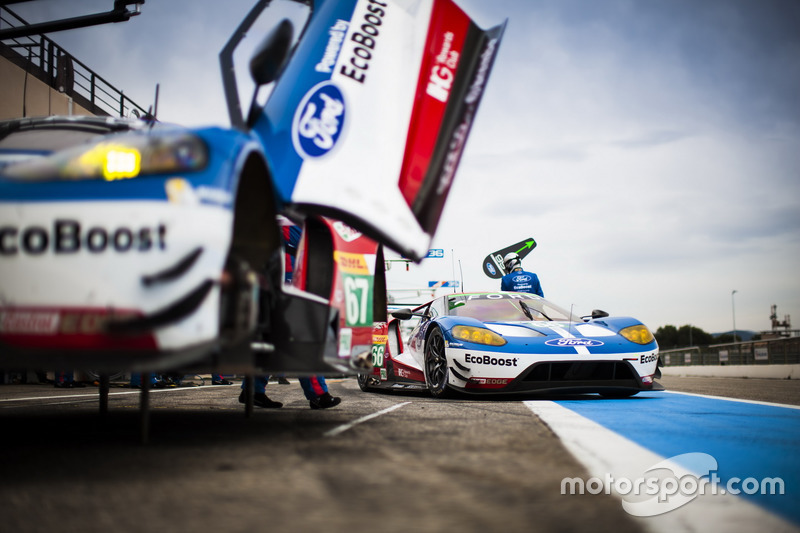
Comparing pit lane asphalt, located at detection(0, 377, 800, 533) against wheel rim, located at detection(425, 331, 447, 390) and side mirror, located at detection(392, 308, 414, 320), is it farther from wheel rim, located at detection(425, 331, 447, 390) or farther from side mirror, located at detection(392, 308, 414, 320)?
side mirror, located at detection(392, 308, 414, 320)

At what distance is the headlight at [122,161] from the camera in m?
2.35

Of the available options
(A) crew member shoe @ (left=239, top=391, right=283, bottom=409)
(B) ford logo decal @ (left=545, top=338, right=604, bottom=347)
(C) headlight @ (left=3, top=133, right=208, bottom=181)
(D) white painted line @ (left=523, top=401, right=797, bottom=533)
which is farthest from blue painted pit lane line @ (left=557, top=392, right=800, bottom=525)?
(A) crew member shoe @ (left=239, top=391, right=283, bottom=409)

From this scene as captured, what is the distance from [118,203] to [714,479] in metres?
2.21

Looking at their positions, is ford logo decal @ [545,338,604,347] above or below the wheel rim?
above

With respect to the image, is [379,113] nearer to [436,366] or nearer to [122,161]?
[122,161]

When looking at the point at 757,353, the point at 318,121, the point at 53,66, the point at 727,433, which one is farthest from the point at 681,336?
the point at 318,121

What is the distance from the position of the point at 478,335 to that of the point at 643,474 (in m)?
3.63

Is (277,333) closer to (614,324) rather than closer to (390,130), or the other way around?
(390,130)

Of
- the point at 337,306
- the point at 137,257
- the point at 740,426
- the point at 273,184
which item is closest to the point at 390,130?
the point at 273,184

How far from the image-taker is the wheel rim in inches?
247

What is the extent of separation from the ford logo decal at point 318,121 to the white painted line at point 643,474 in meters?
1.75

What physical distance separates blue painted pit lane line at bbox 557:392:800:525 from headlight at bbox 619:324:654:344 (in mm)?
693

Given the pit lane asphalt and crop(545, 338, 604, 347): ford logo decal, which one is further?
crop(545, 338, 604, 347): ford logo decal

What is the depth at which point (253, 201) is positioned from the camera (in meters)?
2.91
